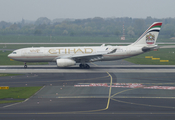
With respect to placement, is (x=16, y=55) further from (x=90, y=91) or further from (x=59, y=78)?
(x=90, y=91)

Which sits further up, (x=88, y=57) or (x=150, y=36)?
(x=150, y=36)


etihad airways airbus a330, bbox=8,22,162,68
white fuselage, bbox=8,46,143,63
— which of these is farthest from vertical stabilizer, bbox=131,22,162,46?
white fuselage, bbox=8,46,143,63

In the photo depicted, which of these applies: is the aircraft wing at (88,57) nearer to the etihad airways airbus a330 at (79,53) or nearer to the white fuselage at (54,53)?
the etihad airways airbus a330 at (79,53)

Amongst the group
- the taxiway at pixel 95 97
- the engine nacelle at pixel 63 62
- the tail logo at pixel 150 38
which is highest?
the tail logo at pixel 150 38

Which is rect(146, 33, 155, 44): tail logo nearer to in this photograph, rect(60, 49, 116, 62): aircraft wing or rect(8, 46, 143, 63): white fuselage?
rect(8, 46, 143, 63): white fuselage

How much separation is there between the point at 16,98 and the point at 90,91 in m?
8.59

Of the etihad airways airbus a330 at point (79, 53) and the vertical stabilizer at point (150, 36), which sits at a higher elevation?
the vertical stabilizer at point (150, 36)

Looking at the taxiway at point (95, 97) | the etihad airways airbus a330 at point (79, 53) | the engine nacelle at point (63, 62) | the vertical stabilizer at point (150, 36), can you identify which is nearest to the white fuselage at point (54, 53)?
the etihad airways airbus a330 at point (79, 53)

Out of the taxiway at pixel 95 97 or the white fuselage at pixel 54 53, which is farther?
the white fuselage at pixel 54 53

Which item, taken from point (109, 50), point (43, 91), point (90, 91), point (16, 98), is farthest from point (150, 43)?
point (16, 98)

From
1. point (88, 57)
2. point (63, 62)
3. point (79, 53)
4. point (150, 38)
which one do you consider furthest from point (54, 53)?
point (150, 38)

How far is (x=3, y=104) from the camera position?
21.3 metres

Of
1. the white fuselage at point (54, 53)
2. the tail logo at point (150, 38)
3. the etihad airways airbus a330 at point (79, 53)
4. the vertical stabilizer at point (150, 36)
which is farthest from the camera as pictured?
the tail logo at point (150, 38)

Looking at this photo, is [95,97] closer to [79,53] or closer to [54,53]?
[79,53]
